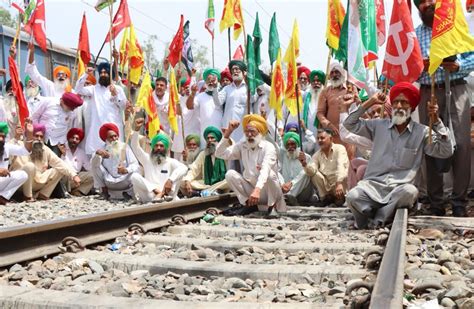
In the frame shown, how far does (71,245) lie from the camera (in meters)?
3.99

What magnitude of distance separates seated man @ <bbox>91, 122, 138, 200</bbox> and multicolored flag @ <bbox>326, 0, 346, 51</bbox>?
10.8 ft

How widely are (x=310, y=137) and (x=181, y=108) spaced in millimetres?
2578

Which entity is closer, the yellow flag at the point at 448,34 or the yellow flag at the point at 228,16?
the yellow flag at the point at 448,34

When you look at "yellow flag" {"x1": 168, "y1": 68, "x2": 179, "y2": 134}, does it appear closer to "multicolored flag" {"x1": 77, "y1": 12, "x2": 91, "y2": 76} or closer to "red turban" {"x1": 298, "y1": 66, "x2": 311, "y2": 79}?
"multicolored flag" {"x1": 77, "y1": 12, "x2": 91, "y2": 76}

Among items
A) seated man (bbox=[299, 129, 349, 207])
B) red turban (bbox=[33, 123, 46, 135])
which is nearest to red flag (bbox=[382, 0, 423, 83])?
seated man (bbox=[299, 129, 349, 207])

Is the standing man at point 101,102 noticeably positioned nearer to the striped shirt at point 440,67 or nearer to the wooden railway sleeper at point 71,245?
the striped shirt at point 440,67

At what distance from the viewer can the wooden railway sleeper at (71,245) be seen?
396cm

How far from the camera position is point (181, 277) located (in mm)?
3195

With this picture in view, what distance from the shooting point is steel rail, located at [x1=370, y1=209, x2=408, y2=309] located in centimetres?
201

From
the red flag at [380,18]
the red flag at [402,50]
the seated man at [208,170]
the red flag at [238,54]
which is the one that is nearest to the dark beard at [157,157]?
the seated man at [208,170]

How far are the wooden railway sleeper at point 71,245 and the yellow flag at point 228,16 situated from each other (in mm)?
6932

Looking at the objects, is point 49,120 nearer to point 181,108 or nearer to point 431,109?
point 181,108

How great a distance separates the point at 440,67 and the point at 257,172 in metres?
2.13

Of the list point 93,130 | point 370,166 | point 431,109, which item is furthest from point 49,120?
point 431,109
